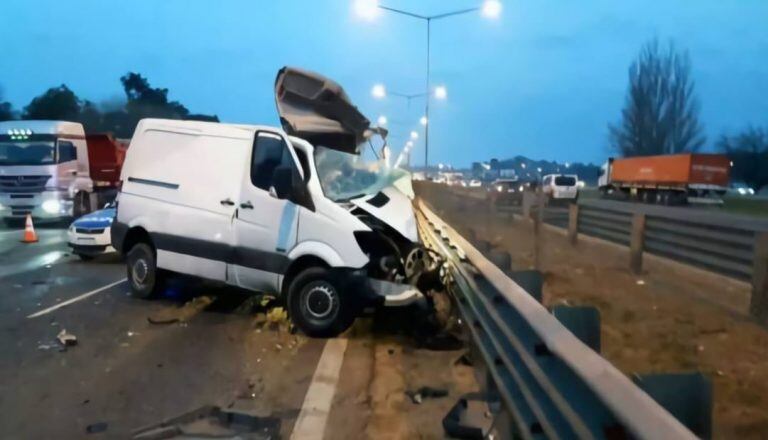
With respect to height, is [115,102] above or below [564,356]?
above

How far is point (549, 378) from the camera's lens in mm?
4156

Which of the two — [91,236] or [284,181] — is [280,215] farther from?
[91,236]

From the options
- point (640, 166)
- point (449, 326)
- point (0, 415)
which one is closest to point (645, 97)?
point (640, 166)

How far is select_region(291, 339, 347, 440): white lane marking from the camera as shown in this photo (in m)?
6.09

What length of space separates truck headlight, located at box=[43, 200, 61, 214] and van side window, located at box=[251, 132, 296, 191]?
764 inches

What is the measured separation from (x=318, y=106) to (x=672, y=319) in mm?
6234

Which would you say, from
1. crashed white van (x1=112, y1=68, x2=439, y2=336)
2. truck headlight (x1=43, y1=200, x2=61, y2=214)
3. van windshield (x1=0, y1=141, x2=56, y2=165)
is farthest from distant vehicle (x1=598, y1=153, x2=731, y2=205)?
crashed white van (x1=112, y1=68, x2=439, y2=336)

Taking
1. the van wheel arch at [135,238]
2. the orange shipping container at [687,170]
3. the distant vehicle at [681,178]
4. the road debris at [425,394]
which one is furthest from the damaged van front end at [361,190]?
the orange shipping container at [687,170]

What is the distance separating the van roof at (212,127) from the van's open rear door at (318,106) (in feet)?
4.68

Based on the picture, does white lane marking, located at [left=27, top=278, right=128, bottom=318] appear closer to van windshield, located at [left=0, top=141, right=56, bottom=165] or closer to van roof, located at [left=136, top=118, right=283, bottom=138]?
van roof, located at [left=136, top=118, right=283, bottom=138]

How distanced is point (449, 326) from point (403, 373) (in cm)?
179

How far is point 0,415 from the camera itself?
636cm

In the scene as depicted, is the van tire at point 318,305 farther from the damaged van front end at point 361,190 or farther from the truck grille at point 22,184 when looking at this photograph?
the truck grille at point 22,184

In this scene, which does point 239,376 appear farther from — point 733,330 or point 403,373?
point 733,330
